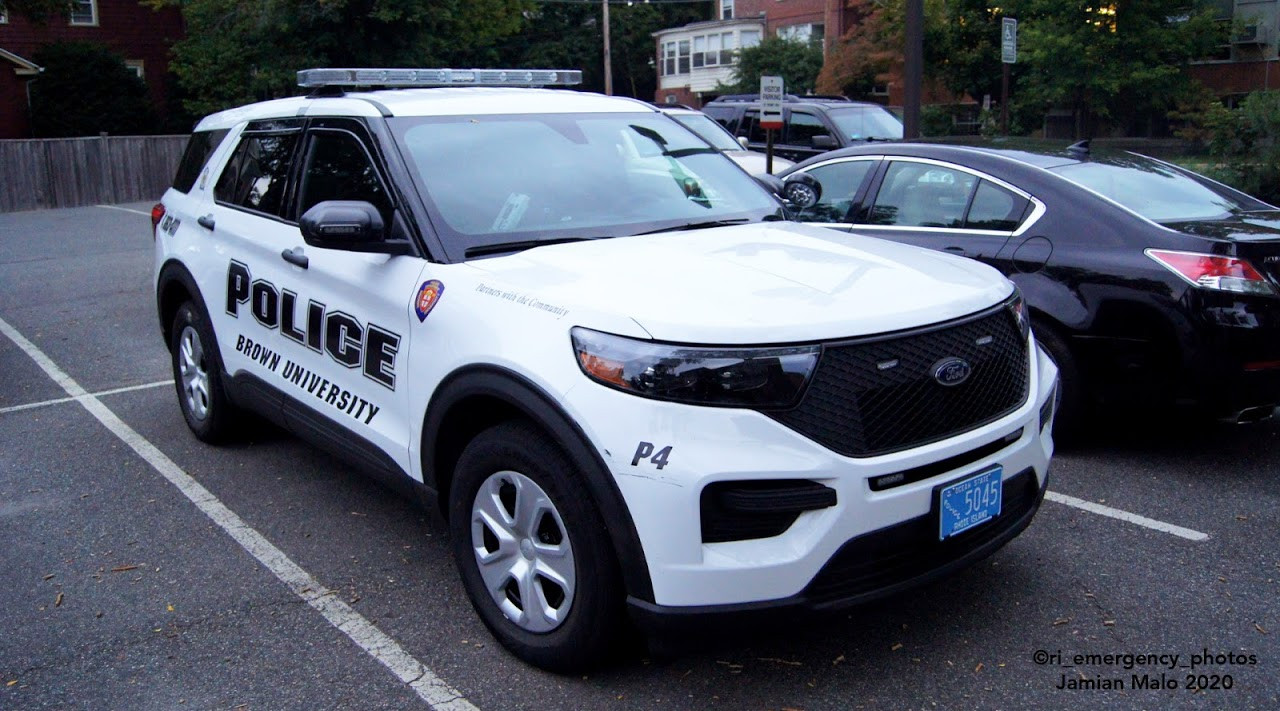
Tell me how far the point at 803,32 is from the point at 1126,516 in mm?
46551

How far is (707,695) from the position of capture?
11.4ft

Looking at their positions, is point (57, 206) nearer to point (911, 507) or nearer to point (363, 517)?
point (363, 517)

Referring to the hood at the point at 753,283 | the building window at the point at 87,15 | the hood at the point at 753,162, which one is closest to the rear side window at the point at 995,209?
the hood at the point at 753,283

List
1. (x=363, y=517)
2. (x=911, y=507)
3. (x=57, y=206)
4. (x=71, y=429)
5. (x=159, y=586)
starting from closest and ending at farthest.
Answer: (x=911, y=507), (x=159, y=586), (x=363, y=517), (x=71, y=429), (x=57, y=206)

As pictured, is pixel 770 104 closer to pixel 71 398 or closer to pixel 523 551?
pixel 71 398

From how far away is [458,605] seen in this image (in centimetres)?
416

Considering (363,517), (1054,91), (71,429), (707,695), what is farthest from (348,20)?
(707,695)

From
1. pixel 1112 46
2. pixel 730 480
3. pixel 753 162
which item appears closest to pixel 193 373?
pixel 730 480

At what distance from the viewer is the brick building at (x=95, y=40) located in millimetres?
34375

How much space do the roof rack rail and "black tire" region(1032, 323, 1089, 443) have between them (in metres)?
2.71

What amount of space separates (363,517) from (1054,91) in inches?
1129

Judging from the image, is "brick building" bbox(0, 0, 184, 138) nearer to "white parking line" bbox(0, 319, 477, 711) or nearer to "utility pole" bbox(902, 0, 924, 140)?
"utility pole" bbox(902, 0, 924, 140)

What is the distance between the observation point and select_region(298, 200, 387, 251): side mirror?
3982 mm

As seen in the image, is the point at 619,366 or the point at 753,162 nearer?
the point at 619,366
